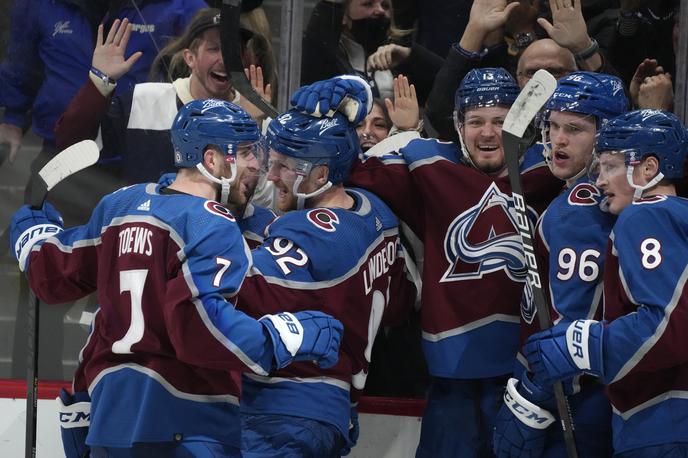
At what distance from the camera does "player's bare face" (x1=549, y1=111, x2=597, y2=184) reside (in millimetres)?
3213

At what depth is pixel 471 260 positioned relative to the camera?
3.39 metres

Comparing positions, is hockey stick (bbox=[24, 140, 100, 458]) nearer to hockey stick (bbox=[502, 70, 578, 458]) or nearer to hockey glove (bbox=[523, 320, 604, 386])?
hockey stick (bbox=[502, 70, 578, 458])

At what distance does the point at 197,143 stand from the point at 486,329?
0.99m

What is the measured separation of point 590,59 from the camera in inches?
145

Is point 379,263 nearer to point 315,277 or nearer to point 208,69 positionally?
point 315,277

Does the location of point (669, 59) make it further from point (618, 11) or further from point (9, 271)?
point (9, 271)

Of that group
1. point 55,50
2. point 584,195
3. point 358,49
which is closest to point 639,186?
point 584,195

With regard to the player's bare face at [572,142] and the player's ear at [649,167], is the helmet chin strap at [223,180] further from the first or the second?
the player's ear at [649,167]

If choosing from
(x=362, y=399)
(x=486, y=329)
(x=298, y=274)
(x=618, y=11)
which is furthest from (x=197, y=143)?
(x=618, y=11)

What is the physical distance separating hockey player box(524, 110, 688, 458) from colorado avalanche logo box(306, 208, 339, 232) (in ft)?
1.91

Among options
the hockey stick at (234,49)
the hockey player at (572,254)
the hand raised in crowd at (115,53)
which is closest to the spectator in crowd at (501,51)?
the hockey player at (572,254)

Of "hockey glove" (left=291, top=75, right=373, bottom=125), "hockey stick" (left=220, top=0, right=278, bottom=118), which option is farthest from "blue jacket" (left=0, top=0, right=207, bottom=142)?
"hockey glove" (left=291, top=75, right=373, bottom=125)

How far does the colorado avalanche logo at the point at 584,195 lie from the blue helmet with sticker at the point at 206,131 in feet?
2.70

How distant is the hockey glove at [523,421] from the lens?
312 cm
